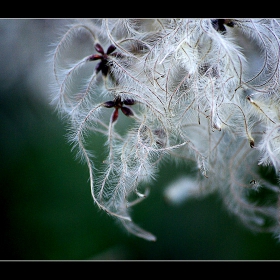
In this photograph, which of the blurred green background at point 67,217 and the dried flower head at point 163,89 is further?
the blurred green background at point 67,217

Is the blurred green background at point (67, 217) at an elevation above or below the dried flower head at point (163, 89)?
below

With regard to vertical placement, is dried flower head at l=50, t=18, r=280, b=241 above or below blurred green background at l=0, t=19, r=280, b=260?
above

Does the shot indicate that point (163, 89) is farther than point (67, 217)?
No

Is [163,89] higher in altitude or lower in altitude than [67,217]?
higher
